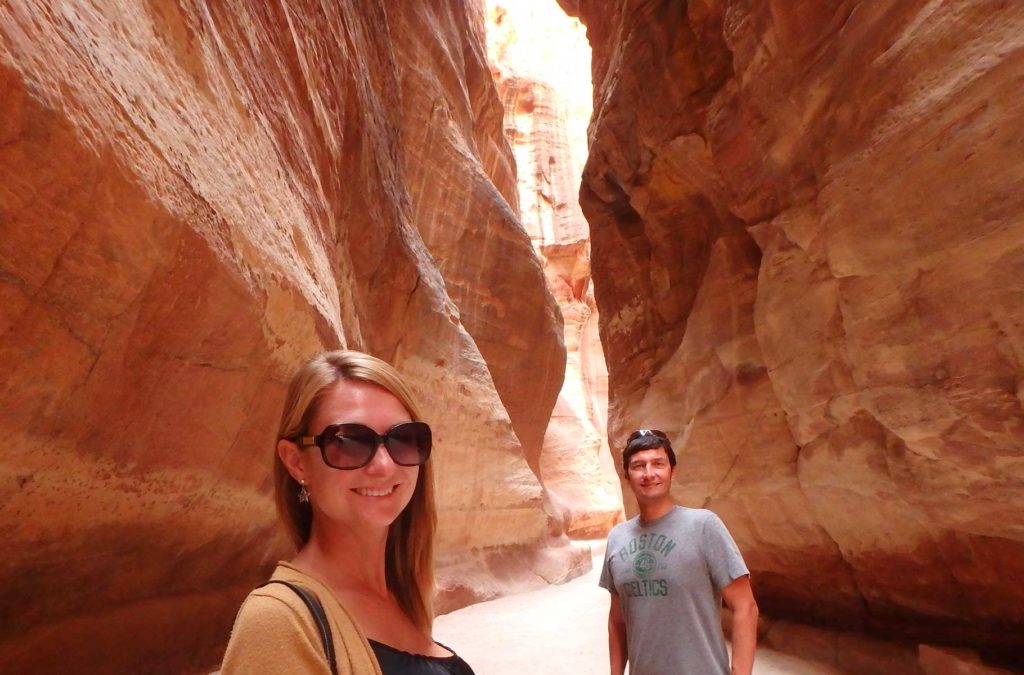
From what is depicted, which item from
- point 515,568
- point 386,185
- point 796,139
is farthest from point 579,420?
point 796,139

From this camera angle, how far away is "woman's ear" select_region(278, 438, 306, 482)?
121 centimetres

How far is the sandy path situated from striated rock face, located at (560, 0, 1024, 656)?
106 cm

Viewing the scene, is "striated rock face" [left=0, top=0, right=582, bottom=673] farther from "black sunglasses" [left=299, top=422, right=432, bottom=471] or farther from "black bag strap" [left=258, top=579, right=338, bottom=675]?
"black bag strap" [left=258, top=579, right=338, bottom=675]

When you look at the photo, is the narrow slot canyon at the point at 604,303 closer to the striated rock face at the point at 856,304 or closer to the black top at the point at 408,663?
the striated rock face at the point at 856,304

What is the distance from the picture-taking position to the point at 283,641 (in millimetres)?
888

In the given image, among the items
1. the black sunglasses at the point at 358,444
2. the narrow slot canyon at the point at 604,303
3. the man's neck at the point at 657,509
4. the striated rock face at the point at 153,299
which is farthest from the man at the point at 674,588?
the striated rock face at the point at 153,299

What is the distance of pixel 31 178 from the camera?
1.70m

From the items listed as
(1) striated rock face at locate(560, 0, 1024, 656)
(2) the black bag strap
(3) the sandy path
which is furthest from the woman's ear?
(3) the sandy path

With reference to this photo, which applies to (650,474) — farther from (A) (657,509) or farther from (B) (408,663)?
(B) (408,663)

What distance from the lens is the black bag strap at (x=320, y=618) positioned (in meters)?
0.94

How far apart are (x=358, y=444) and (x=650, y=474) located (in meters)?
1.65

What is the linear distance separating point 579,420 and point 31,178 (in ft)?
68.8

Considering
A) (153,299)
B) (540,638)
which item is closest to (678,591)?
(153,299)

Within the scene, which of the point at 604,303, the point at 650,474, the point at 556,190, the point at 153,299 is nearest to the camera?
the point at 153,299
